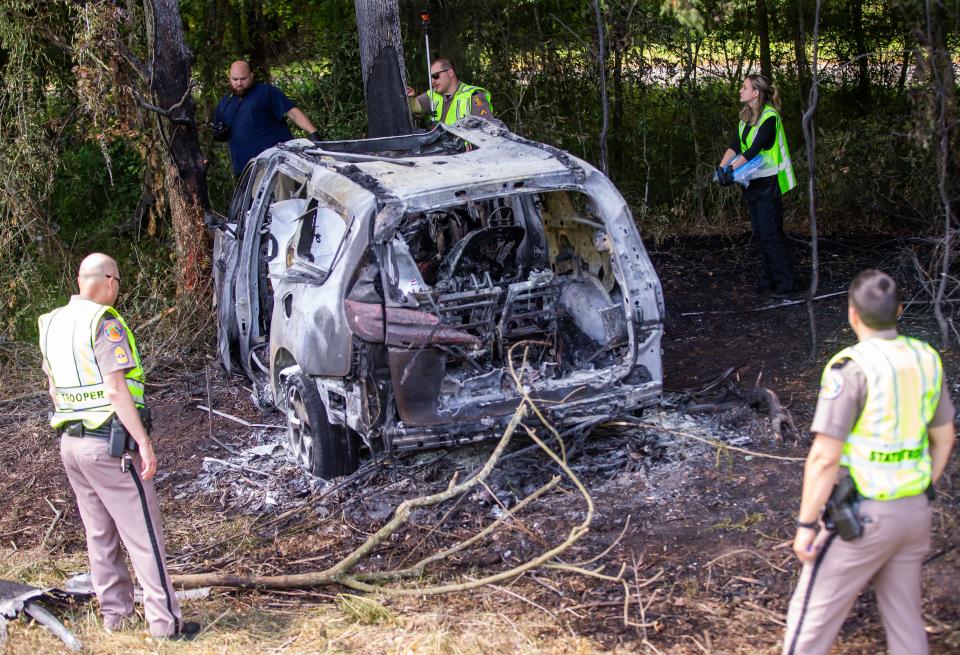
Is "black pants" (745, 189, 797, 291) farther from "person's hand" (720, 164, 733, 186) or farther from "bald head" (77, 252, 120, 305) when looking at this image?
"bald head" (77, 252, 120, 305)

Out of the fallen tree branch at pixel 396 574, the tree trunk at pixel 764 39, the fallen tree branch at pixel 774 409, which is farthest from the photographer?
the tree trunk at pixel 764 39

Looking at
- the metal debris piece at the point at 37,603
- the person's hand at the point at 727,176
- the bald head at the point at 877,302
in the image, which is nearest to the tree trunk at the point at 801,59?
the person's hand at the point at 727,176

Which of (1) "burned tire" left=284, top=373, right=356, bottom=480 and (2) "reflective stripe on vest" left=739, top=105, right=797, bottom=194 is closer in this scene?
(1) "burned tire" left=284, top=373, right=356, bottom=480

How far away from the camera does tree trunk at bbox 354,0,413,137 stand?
366 inches

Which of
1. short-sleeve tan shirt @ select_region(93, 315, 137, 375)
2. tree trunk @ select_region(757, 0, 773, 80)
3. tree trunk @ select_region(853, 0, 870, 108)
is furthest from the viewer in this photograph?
tree trunk @ select_region(757, 0, 773, 80)

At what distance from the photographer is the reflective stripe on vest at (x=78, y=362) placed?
4.16 metres

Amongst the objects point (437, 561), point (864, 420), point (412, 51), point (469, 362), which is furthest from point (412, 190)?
point (412, 51)

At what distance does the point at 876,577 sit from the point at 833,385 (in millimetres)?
683

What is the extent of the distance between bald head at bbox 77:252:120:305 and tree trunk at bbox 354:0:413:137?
5.35m

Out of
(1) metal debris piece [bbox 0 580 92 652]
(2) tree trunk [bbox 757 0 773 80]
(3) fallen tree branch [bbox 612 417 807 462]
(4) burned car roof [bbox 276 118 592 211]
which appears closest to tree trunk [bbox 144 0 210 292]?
(4) burned car roof [bbox 276 118 592 211]

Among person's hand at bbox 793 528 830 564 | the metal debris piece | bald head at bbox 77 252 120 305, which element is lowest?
the metal debris piece

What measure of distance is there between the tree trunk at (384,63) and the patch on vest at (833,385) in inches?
260

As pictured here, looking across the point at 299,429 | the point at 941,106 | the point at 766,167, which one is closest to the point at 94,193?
the point at 299,429

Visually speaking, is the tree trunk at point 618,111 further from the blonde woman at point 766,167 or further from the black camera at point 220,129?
the black camera at point 220,129
